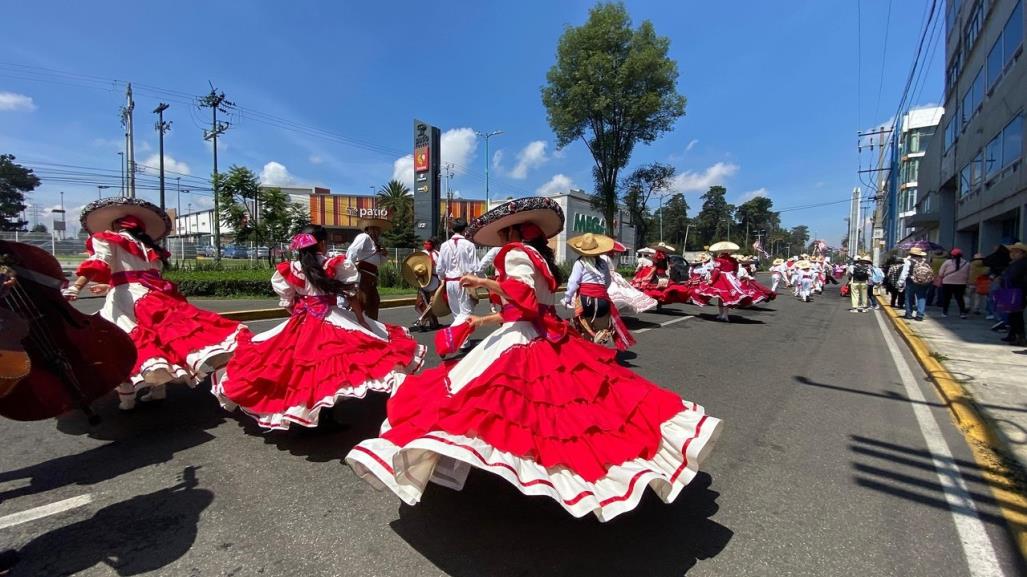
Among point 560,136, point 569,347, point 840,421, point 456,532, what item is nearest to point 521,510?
point 456,532

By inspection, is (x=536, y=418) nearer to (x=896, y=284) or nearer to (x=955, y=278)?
(x=955, y=278)

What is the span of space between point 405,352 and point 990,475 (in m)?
4.21

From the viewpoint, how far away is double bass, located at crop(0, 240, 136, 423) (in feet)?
7.86

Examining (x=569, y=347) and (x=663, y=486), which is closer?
(x=663, y=486)

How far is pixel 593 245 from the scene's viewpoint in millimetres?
6250

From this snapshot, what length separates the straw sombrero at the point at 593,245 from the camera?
6023 mm

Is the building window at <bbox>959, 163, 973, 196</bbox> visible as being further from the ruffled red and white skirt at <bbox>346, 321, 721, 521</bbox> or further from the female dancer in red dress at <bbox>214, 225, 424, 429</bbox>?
the female dancer in red dress at <bbox>214, 225, 424, 429</bbox>

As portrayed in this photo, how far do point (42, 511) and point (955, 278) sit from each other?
56.0 ft

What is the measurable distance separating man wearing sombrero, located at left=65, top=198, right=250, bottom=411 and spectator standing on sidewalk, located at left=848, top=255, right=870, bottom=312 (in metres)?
16.6

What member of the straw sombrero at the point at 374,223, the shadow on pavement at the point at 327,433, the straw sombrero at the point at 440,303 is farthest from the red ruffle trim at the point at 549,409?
the straw sombrero at the point at 440,303

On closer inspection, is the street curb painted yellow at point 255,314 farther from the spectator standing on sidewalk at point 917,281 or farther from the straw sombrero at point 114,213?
the spectator standing on sidewalk at point 917,281

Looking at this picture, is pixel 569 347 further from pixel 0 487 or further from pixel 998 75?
pixel 998 75

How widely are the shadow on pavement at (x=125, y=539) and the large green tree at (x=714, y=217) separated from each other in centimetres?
9435

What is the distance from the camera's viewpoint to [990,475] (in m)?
3.41
